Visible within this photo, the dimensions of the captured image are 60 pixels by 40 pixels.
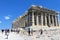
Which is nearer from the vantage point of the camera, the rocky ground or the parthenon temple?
the rocky ground

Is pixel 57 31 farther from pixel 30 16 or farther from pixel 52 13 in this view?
pixel 52 13

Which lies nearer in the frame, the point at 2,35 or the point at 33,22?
the point at 2,35

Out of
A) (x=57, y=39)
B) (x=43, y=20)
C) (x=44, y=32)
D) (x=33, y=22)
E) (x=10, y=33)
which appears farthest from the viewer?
(x=43, y=20)

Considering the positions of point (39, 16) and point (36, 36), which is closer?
point (36, 36)

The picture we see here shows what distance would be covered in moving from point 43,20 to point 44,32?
25.5 metres

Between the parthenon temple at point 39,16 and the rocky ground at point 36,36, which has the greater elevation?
the parthenon temple at point 39,16

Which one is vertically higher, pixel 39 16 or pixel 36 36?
pixel 39 16

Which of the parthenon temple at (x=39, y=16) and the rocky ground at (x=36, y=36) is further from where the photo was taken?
the parthenon temple at (x=39, y=16)

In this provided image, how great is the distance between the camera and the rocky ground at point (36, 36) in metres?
12.5

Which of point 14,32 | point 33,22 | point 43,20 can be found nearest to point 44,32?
point 14,32

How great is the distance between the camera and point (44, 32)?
43.4ft

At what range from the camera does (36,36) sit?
43.8 ft

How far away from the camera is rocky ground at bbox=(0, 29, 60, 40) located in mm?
12500

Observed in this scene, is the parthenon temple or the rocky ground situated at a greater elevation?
the parthenon temple
